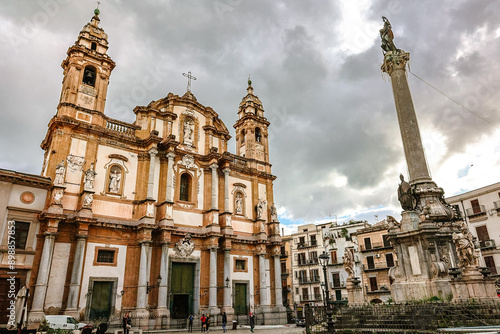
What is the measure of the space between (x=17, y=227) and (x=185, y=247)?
941cm

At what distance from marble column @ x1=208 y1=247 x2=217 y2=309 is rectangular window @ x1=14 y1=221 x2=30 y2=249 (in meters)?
10.7

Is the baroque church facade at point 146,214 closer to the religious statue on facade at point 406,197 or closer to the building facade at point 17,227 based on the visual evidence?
the building facade at point 17,227

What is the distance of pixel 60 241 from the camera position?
17859 mm

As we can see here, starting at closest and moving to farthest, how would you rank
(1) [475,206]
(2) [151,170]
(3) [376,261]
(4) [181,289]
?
(4) [181,289], (2) [151,170], (1) [475,206], (3) [376,261]

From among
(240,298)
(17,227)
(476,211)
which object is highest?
(476,211)

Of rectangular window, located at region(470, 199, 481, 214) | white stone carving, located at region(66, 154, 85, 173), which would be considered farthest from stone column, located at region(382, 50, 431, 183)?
rectangular window, located at region(470, 199, 481, 214)

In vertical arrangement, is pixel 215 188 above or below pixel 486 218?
above

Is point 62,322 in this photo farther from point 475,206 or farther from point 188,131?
point 475,206

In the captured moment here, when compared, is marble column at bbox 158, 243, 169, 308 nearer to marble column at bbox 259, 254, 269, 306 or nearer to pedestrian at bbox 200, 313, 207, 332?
pedestrian at bbox 200, 313, 207, 332

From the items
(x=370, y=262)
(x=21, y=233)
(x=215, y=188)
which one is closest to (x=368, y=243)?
(x=370, y=262)

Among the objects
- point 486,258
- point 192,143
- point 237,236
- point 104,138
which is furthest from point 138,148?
point 486,258

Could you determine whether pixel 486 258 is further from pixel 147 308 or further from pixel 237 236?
pixel 147 308

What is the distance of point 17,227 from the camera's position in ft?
55.5

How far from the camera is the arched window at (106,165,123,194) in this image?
20.8 meters
